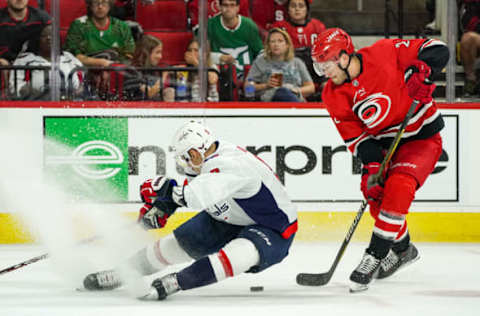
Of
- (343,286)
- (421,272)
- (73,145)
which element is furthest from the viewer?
(73,145)

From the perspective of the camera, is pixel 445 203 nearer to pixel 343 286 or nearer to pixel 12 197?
pixel 343 286

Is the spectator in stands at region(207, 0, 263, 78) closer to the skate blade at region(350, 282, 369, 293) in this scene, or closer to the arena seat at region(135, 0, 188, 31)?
the arena seat at region(135, 0, 188, 31)

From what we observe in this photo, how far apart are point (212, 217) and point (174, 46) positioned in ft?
6.52

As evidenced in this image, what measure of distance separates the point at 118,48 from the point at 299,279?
7.50ft

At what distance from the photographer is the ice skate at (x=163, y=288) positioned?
286cm

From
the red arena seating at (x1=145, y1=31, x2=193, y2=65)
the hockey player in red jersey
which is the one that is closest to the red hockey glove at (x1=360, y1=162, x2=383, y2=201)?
the hockey player in red jersey

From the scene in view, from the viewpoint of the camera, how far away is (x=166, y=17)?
4961 millimetres

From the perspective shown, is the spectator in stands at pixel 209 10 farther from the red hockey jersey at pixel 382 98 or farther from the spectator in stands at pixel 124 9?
the red hockey jersey at pixel 382 98

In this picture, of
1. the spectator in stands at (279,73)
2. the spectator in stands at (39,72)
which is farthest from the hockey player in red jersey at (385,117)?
the spectator in stands at (39,72)

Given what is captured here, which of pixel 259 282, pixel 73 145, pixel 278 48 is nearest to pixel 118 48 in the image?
pixel 73 145

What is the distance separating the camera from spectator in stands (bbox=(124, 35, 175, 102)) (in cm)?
497

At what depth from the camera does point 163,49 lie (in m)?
4.99

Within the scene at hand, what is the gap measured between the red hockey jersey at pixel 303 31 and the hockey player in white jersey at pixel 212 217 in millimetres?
2036

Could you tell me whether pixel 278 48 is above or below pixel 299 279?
above
